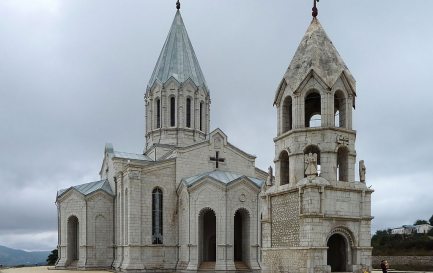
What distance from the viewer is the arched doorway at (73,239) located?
120 feet

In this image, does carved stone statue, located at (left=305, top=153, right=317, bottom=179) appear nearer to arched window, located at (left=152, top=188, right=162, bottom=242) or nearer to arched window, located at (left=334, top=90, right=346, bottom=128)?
arched window, located at (left=334, top=90, right=346, bottom=128)

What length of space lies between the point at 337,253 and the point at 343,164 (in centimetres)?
316

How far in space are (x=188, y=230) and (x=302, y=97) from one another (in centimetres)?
1724

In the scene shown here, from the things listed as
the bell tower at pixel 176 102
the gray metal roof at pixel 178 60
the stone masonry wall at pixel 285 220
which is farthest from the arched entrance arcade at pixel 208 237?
the stone masonry wall at pixel 285 220

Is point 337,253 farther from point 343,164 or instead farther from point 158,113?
point 158,113

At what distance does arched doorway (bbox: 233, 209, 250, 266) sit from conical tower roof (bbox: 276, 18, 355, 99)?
655 inches

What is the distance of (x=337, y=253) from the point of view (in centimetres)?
1778

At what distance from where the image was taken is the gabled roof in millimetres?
35872

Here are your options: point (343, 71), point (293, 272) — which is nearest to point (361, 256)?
point (293, 272)

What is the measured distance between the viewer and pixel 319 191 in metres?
16.2

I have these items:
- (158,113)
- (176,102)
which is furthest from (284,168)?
(158,113)

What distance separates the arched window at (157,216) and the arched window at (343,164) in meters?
18.2

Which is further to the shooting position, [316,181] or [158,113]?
[158,113]

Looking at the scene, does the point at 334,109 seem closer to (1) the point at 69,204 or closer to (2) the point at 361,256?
(2) the point at 361,256
